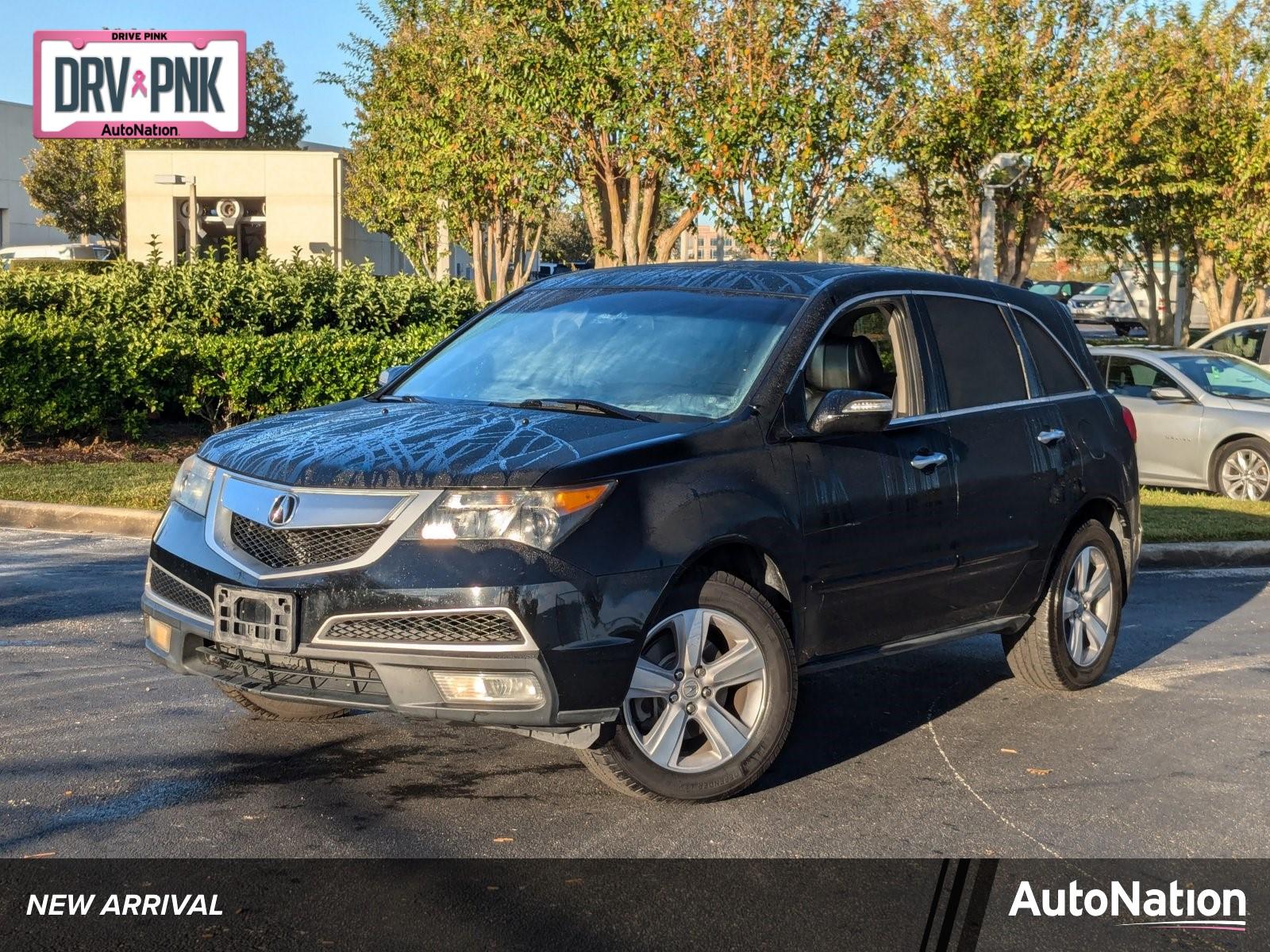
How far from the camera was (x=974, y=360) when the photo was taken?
6777 millimetres

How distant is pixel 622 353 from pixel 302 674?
179cm

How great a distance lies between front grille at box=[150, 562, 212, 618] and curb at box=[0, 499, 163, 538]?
587cm

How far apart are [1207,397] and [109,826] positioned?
1338 cm

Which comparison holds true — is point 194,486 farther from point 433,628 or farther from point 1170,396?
point 1170,396

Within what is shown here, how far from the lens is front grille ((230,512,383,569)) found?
16.0 ft

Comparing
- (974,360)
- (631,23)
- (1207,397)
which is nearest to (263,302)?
(631,23)

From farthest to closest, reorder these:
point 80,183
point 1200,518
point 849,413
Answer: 1. point 80,183
2. point 1200,518
3. point 849,413

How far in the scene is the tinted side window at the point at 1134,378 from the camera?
16375 mm

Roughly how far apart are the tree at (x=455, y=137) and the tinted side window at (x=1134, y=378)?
7.88 meters

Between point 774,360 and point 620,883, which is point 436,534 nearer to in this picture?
point 620,883

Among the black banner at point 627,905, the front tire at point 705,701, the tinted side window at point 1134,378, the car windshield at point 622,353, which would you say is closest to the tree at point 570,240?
the tinted side window at point 1134,378

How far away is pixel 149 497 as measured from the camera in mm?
11953

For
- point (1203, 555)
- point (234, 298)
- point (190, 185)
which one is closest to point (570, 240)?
point (190, 185)

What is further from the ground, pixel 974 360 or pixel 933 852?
pixel 974 360
